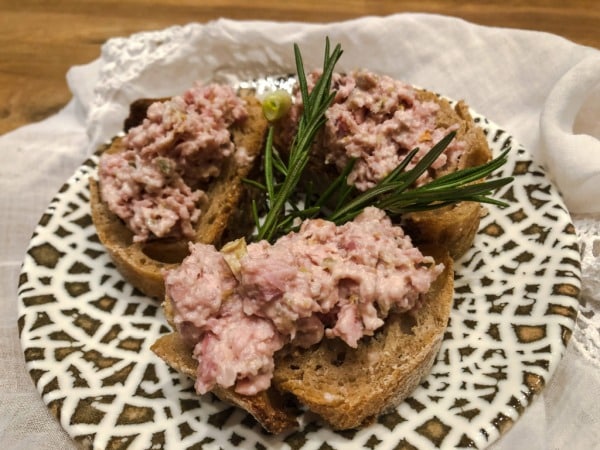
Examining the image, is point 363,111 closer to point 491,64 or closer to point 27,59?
point 491,64

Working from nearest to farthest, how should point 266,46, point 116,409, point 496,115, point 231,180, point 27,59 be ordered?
1. point 116,409
2. point 231,180
3. point 496,115
4. point 266,46
5. point 27,59

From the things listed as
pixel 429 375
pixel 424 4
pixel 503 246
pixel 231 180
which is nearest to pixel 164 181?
pixel 231 180

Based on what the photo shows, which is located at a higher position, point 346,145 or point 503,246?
point 346,145

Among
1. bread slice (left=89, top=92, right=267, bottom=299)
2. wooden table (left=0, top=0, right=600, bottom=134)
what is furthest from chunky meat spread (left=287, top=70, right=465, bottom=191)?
wooden table (left=0, top=0, right=600, bottom=134)

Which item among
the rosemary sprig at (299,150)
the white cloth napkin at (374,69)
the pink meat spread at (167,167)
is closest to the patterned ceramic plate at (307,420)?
the white cloth napkin at (374,69)

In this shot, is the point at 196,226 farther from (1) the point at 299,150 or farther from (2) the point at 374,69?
(2) the point at 374,69

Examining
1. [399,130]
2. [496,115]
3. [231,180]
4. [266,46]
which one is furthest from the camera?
[266,46]

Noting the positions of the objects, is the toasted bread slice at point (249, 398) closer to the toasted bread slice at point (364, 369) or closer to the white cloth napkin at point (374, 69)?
the toasted bread slice at point (364, 369)
